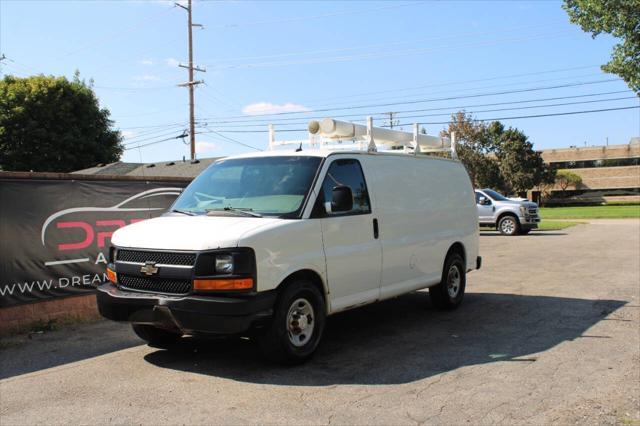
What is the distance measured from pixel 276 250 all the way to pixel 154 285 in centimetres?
118

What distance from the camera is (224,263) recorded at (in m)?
5.09

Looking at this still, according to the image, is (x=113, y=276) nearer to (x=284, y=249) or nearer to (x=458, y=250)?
(x=284, y=249)

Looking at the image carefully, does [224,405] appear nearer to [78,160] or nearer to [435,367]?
[435,367]

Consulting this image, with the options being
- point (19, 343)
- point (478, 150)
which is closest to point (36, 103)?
point (19, 343)

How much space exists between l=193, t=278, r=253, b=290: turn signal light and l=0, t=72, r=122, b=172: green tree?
36.5 meters

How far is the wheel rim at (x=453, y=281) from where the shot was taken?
8453mm

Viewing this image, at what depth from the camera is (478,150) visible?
207ft

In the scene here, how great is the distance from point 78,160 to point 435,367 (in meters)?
37.9

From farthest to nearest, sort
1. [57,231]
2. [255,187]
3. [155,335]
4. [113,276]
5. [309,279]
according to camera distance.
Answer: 1. [57,231]
2. [155,335]
3. [255,187]
4. [113,276]
5. [309,279]

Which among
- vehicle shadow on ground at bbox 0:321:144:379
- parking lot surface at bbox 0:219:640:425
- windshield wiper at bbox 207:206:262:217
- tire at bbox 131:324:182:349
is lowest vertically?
vehicle shadow on ground at bbox 0:321:144:379

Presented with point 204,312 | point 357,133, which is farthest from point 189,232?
point 357,133

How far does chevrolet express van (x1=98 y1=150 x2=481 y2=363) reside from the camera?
5.08 meters

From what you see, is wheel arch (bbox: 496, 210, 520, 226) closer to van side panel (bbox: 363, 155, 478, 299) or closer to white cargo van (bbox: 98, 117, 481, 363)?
van side panel (bbox: 363, 155, 478, 299)

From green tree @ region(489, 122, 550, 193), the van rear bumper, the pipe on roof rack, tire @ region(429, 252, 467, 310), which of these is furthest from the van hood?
green tree @ region(489, 122, 550, 193)
